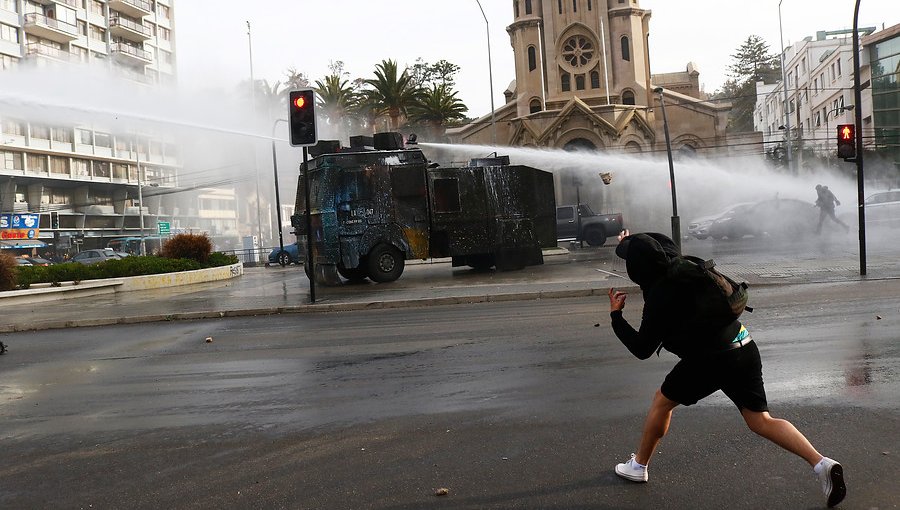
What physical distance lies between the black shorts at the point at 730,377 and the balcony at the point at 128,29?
74032 mm

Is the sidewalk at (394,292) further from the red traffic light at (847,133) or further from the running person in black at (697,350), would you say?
the running person in black at (697,350)

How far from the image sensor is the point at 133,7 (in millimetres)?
70000

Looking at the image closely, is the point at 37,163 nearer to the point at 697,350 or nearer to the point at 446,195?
the point at 446,195

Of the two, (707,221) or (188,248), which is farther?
(707,221)

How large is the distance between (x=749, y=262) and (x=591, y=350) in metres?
13.2

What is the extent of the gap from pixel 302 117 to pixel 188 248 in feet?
44.2

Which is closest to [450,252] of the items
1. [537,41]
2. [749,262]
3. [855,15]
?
[749,262]

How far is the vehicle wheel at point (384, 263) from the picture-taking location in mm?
19297

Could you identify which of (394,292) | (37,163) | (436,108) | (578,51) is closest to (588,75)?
(578,51)

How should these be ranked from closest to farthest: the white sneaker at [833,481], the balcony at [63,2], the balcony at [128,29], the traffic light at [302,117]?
1. the white sneaker at [833,481]
2. the traffic light at [302,117]
3. the balcony at [63,2]
4. the balcony at [128,29]

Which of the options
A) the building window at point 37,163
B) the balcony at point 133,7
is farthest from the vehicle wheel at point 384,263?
the balcony at point 133,7

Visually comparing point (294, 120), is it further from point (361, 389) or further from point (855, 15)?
point (855, 15)

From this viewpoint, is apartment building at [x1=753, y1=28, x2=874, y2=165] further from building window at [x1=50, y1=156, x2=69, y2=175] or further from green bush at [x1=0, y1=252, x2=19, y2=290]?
building window at [x1=50, y1=156, x2=69, y2=175]

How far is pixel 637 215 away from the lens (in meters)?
50.2
